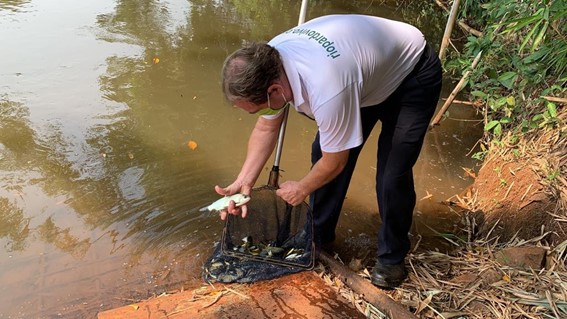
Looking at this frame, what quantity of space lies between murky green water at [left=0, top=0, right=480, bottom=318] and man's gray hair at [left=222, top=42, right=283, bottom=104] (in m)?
1.36

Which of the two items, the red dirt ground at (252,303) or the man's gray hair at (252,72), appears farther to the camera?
the red dirt ground at (252,303)

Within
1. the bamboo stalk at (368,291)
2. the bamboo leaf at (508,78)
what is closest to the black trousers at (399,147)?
the bamboo stalk at (368,291)

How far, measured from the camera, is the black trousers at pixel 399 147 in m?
2.27

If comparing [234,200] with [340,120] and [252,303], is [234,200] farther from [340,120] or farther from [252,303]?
[340,120]

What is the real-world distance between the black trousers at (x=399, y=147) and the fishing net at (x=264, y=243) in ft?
0.83

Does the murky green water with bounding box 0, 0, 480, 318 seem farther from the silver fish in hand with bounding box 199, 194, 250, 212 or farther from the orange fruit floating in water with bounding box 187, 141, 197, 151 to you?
the silver fish in hand with bounding box 199, 194, 250, 212

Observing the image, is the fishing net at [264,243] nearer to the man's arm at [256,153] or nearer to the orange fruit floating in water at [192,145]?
the man's arm at [256,153]

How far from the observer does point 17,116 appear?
163 inches

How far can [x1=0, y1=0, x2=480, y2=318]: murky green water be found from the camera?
2.80m

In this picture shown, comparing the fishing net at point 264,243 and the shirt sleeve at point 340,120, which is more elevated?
the shirt sleeve at point 340,120

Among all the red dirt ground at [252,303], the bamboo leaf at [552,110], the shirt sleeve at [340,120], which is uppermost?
the shirt sleeve at [340,120]

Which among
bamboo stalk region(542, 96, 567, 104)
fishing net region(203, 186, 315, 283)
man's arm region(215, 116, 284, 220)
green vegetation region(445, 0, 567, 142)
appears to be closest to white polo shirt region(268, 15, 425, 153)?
man's arm region(215, 116, 284, 220)

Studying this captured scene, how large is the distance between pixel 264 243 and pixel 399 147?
1002mm

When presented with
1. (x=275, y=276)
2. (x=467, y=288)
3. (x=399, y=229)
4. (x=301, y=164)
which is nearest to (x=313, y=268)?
(x=275, y=276)
